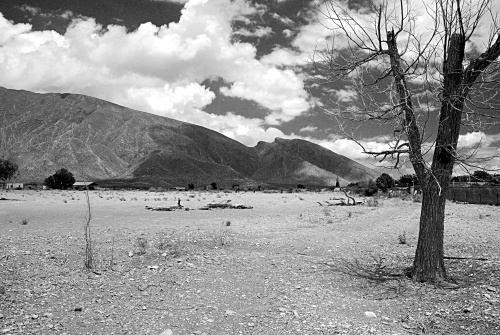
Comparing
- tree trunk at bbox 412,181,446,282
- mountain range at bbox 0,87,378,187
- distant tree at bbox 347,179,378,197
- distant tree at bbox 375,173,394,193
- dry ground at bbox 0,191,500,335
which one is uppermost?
mountain range at bbox 0,87,378,187

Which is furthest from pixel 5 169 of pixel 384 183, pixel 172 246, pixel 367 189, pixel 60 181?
pixel 172 246

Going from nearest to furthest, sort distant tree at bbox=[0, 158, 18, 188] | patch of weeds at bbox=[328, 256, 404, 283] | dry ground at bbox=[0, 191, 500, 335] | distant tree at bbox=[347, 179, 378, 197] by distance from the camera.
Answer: dry ground at bbox=[0, 191, 500, 335]
patch of weeds at bbox=[328, 256, 404, 283]
distant tree at bbox=[347, 179, 378, 197]
distant tree at bbox=[0, 158, 18, 188]

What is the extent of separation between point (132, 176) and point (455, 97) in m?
123

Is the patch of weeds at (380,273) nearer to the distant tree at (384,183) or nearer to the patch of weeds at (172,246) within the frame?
the patch of weeds at (172,246)

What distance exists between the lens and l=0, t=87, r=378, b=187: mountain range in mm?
121938

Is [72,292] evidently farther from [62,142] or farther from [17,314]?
[62,142]

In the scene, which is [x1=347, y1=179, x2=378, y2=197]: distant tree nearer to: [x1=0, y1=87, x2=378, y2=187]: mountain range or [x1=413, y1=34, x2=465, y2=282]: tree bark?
[x1=413, y1=34, x2=465, y2=282]: tree bark

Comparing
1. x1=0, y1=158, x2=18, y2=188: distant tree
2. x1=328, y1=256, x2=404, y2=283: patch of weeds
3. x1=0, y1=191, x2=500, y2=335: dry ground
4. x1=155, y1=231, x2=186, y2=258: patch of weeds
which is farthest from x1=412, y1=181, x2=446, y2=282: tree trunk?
x1=0, y1=158, x2=18, y2=188: distant tree

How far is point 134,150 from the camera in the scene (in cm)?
14612

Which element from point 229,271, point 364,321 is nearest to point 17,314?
point 229,271

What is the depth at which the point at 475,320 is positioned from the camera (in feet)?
20.5

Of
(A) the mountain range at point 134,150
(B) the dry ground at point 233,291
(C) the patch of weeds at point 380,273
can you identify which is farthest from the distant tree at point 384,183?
(C) the patch of weeds at point 380,273

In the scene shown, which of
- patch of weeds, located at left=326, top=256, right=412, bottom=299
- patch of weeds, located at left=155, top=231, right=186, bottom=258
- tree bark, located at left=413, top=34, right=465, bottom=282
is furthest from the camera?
patch of weeds, located at left=155, top=231, right=186, bottom=258

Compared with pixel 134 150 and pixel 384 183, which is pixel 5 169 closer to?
pixel 384 183
